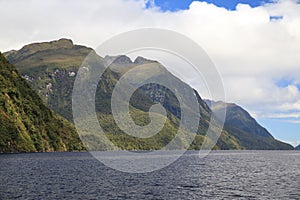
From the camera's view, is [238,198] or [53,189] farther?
[53,189]

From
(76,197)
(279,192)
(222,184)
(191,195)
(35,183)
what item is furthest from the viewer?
(222,184)

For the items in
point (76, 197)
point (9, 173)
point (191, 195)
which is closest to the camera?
point (76, 197)

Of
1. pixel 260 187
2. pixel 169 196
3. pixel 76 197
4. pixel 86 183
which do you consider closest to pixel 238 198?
pixel 169 196

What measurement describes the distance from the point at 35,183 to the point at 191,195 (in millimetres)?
43563

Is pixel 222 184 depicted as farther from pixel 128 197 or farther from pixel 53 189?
pixel 53 189

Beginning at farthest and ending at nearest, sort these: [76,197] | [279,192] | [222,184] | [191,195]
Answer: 1. [222,184]
2. [279,192]
3. [191,195]
4. [76,197]

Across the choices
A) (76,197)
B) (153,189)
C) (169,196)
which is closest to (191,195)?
(169,196)

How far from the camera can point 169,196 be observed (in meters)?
84.6

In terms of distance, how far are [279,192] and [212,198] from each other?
20.7 metres

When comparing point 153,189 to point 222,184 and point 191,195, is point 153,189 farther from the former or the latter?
point 222,184

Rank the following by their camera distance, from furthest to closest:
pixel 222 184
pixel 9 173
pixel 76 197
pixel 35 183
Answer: pixel 9 173
pixel 222 184
pixel 35 183
pixel 76 197

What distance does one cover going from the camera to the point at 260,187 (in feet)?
337

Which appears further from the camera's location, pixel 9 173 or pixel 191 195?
pixel 9 173

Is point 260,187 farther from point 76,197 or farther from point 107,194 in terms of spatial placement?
point 76,197
